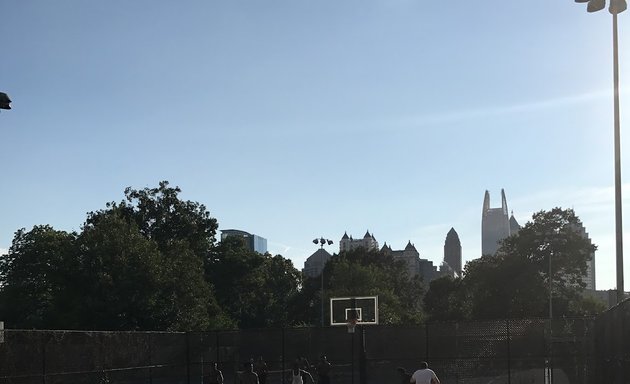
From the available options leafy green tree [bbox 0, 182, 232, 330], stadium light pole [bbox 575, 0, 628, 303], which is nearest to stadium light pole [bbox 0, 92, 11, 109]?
stadium light pole [bbox 575, 0, 628, 303]

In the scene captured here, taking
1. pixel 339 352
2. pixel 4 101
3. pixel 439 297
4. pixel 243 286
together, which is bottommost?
pixel 439 297

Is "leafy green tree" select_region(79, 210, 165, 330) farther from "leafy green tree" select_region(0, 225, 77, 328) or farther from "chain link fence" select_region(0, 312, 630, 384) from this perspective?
"chain link fence" select_region(0, 312, 630, 384)

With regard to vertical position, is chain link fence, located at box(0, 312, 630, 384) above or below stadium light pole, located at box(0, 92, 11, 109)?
below

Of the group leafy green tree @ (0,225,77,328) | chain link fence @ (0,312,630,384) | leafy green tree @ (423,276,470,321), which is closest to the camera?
chain link fence @ (0,312,630,384)

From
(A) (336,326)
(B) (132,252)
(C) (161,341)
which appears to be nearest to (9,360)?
(C) (161,341)

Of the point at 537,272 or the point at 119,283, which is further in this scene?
the point at 537,272

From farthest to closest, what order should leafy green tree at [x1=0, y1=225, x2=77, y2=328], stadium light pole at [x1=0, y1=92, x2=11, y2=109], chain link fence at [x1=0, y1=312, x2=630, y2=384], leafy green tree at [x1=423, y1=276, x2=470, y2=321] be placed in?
leafy green tree at [x1=423, y1=276, x2=470, y2=321]
leafy green tree at [x1=0, y1=225, x2=77, y2=328]
chain link fence at [x1=0, y1=312, x2=630, y2=384]
stadium light pole at [x1=0, y1=92, x2=11, y2=109]

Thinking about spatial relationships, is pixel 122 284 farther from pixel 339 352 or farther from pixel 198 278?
pixel 339 352

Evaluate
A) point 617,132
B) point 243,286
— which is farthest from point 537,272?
point 617,132

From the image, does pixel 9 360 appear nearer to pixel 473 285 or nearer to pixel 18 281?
pixel 18 281

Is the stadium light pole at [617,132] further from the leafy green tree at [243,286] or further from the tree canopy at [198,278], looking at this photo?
the leafy green tree at [243,286]

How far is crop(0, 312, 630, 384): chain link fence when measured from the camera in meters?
26.9

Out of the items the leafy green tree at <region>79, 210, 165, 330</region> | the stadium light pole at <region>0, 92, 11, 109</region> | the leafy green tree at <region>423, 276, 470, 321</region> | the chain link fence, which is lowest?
the leafy green tree at <region>423, 276, 470, 321</region>

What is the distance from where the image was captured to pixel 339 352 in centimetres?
3434
